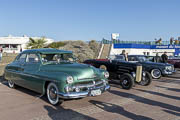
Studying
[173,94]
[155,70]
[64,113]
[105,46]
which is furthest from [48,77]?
[105,46]

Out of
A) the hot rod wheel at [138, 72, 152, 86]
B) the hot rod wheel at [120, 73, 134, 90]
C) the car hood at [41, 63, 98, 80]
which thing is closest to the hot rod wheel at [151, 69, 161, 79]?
the hot rod wheel at [138, 72, 152, 86]

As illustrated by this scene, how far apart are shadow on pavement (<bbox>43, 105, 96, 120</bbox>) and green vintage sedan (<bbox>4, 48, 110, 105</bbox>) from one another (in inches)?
10.1

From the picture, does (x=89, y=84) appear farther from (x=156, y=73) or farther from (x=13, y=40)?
(x=13, y=40)

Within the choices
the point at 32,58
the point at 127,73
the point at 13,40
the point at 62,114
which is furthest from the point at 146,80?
the point at 13,40

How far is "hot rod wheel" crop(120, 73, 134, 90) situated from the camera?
749 centimetres

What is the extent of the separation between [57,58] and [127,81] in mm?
3314

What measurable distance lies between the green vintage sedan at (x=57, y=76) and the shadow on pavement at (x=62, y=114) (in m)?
0.26

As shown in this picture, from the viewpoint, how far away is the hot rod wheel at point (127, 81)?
7.49 meters

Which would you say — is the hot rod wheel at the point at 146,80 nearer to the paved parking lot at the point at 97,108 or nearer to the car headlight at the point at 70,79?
the paved parking lot at the point at 97,108

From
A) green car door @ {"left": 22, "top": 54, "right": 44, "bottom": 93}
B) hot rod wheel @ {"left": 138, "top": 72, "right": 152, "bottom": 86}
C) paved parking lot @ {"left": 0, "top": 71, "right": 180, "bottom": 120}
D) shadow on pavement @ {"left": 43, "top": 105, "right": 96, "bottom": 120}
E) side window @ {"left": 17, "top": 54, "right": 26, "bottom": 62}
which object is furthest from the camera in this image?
hot rod wheel @ {"left": 138, "top": 72, "right": 152, "bottom": 86}

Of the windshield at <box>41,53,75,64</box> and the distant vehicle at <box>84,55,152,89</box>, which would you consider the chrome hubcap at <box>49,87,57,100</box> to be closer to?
the windshield at <box>41,53,75,64</box>

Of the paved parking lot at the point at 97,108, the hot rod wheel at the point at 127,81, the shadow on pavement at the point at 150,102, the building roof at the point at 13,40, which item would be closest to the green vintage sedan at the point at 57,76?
the paved parking lot at the point at 97,108

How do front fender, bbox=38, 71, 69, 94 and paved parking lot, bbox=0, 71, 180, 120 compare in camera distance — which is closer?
paved parking lot, bbox=0, 71, 180, 120

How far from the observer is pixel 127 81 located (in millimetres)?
7699
